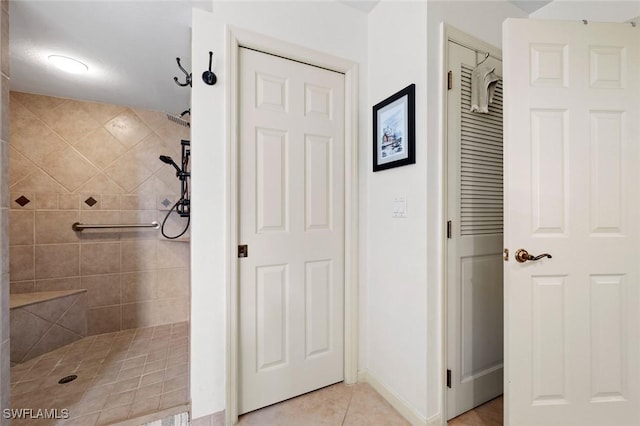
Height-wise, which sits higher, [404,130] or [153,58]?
[153,58]

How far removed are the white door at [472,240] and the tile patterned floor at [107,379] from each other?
5.65 ft

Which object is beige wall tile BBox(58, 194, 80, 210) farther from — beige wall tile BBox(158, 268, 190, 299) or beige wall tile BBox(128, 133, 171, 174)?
beige wall tile BBox(158, 268, 190, 299)

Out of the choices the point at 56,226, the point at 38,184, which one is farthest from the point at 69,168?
the point at 56,226

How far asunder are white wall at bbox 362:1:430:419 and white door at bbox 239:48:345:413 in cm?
22

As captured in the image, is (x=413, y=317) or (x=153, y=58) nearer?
(x=413, y=317)

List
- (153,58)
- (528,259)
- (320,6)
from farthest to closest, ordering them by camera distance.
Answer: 1. (153,58)
2. (320,6)
3. (528,259)

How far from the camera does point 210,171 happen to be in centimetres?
149

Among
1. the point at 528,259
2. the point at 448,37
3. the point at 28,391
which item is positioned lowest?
→ the point at 28,391

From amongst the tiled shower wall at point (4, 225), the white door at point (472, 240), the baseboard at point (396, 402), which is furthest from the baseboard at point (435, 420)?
the tiled shower wall at point (4, 225)

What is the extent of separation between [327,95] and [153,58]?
1.36 m

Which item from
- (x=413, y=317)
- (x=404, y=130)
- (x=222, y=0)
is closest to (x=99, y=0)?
(x=222, y=0)

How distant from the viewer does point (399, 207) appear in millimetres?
1585

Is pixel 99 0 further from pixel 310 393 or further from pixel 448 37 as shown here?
pixel 310 393

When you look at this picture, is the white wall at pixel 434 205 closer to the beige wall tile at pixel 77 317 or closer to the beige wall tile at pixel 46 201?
the beige wall tile at pixel 77 317
